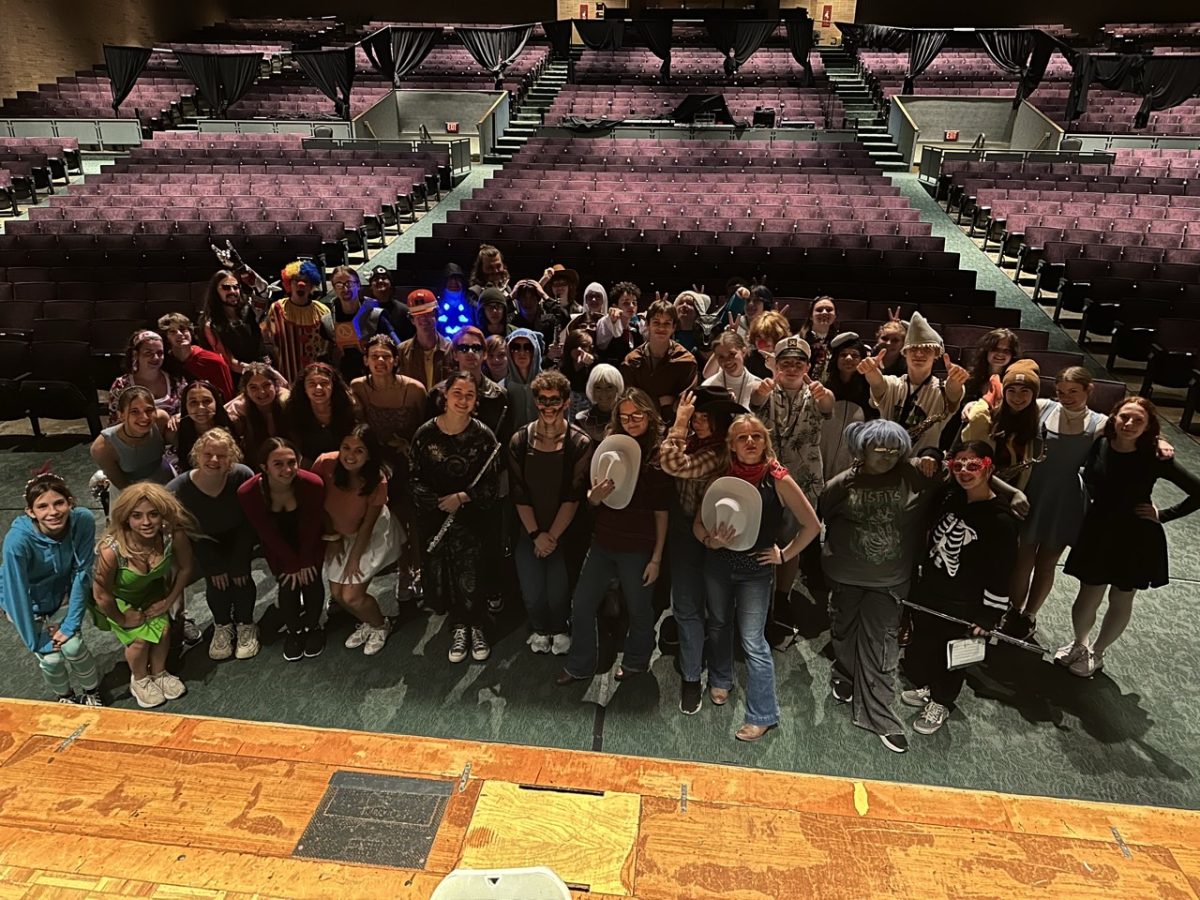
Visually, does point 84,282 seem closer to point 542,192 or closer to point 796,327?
point 542,192

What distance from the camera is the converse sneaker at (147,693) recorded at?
121 inches

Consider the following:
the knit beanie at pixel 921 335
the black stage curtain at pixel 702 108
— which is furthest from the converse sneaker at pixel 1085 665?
the black stage curtain at pixel 702 108

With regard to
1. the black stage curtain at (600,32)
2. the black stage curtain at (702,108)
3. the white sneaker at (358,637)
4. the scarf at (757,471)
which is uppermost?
the black stage curtain at (600,32)

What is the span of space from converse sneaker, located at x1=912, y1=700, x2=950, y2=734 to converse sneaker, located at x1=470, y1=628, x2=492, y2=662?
198 cm

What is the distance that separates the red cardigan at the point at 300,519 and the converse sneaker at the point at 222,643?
46cm

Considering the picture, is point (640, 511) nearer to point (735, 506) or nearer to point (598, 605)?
point (735, 506)

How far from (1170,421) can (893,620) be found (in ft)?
16.0

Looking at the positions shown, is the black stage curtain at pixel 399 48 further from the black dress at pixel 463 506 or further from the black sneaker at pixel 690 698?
the black sneaker at pixel 690 698

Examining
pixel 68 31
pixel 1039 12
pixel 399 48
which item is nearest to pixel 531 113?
pixel 399 48

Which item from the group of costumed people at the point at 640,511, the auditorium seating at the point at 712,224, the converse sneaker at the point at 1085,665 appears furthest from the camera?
the auditorium seating at the point at 712,224

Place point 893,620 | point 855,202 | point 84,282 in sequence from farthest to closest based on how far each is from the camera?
point 855,202 < point 84,282 < point 893,620

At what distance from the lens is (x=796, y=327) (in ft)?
20.2

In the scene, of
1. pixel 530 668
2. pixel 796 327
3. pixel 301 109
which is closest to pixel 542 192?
pixel 796 327

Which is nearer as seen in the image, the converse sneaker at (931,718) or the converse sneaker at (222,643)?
the converse sneaker at (931,718)
